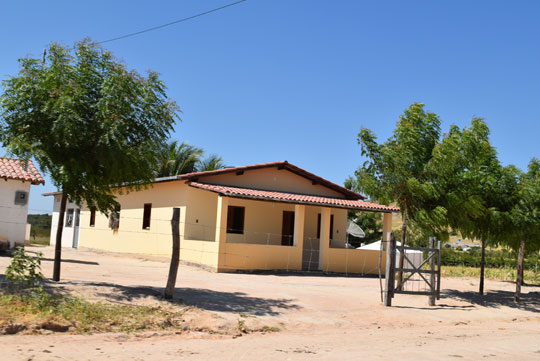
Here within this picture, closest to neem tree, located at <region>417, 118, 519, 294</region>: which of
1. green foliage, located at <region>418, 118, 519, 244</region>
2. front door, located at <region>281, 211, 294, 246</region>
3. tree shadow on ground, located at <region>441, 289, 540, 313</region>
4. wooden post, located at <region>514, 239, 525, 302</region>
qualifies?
green foliage, located at <region>418, 118, 519, 244</region>

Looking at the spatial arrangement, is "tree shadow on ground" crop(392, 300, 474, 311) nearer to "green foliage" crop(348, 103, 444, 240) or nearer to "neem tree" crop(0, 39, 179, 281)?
"green foliage" crop(348, 103, 444, 240)

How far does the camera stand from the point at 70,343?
24.9 ft

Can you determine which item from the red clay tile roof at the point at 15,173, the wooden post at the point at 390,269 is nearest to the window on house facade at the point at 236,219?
the red clay tile roof at the point at 15,173

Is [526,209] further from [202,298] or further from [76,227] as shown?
[76,227]

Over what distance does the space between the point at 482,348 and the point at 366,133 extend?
8.21 metres

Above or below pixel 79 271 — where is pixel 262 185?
above

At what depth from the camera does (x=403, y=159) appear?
15555 millimetres

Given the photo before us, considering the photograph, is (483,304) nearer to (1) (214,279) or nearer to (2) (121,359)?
(1) (214,279)

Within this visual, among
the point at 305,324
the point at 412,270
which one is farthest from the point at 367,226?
the point at 305,324

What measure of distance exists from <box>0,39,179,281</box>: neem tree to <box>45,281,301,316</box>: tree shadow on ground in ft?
5.25

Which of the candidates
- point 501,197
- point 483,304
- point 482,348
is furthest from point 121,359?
point 501,197

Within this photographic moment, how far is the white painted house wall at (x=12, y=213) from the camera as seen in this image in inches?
725

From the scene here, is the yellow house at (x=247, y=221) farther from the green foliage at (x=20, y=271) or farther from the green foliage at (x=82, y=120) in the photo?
the green foliage at (x=20, y=271)

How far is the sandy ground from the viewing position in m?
7.62
